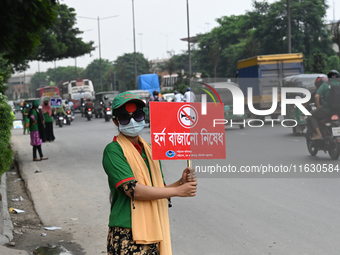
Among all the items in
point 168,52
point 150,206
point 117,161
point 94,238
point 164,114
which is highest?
point 168,52

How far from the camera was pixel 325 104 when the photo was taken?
9789mm

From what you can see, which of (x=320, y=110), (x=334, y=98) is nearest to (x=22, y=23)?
(x=320, y=110)

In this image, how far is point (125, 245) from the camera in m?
2.70

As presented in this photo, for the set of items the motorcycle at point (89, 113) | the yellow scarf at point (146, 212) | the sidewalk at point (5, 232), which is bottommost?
the sidewalk at point (5, 232)

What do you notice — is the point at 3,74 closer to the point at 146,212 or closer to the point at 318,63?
the point at 146,212

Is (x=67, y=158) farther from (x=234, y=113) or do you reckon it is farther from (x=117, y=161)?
(x=117, y=161)

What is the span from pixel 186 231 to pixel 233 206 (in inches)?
49.6

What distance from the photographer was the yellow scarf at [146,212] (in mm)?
2670

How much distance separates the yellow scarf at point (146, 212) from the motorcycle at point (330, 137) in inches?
302

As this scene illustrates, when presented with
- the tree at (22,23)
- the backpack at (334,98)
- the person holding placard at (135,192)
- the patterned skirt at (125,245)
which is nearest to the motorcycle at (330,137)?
the backpack at (334,98)

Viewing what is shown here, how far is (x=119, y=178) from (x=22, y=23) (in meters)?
6.92

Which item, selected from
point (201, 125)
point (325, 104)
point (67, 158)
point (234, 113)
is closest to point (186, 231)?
point (234, 113)

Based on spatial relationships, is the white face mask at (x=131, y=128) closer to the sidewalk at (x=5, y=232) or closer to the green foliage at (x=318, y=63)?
the sidewalk at (x=5, y=232)

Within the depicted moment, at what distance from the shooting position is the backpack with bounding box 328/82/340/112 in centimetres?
988
